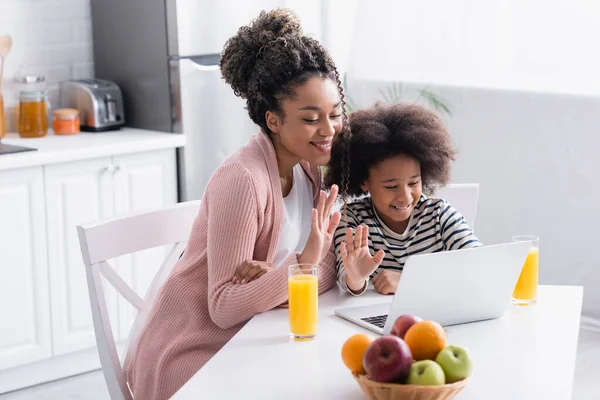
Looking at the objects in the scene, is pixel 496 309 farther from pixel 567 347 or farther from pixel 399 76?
pixel 399 76

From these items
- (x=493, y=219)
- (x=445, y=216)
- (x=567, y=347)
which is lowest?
(x=493, y=219)

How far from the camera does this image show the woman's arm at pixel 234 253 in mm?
1761

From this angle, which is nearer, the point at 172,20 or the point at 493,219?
the point at 172,20

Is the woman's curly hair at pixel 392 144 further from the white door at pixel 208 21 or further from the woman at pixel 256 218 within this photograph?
the white door at pixel 208 21

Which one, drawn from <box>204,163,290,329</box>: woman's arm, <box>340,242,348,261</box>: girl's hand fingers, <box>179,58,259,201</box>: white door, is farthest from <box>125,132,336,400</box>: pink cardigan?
<box>179,58,259,201</box>: white door

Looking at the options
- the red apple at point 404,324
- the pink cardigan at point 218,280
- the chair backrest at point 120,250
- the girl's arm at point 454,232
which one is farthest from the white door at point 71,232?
the red apple at point 404,324

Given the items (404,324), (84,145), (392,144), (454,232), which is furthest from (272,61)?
(84,145)

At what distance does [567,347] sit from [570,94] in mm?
2172

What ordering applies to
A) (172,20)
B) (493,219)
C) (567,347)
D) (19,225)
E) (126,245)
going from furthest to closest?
(493,219) → (172,20) → (19,225) → (126,245) → (567,347)

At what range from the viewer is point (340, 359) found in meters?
1.52

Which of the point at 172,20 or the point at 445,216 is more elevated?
the point at 172,20

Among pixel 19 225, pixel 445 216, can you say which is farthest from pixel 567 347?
pixel 19 225

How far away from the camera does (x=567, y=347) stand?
159 centimetres

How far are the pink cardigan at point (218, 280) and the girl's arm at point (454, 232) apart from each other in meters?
0.26
